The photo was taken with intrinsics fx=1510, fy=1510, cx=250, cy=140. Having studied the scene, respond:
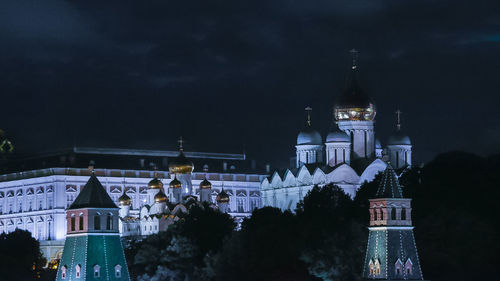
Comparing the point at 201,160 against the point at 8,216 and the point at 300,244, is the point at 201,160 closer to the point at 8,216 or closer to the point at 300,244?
the point at 8,216

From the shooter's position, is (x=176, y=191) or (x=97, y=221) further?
(x=176, y=191)

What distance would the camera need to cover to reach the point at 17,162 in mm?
174625

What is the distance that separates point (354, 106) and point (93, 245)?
69038 mm

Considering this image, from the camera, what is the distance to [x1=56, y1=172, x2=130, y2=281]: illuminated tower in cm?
8275

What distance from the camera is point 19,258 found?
436 ft

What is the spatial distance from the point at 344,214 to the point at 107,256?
31370mm

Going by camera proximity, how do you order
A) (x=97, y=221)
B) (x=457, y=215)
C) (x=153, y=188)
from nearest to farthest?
(x=97, y=221) → (x=457, y=215) → (x=153, y=188)

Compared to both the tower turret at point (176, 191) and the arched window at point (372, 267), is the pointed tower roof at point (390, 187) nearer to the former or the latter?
the arched window at point (372, 267)

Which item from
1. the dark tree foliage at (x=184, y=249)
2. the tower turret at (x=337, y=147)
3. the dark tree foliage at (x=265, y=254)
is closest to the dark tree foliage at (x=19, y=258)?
the dark tree foliage at (x=184, y=249)

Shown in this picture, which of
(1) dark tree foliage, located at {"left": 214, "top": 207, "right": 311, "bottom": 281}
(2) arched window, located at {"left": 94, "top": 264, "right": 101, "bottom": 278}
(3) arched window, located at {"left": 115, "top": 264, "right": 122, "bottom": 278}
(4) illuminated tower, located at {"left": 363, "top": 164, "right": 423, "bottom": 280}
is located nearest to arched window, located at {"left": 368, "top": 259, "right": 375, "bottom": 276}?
(4) illuminated tower, located at {"left": 363, "top": 164, "right": 423, "bottom": 280}

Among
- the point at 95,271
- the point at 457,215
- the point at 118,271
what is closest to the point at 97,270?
the point at 95,271

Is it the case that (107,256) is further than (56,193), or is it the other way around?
(56,193)

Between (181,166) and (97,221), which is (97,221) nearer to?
(97,221)

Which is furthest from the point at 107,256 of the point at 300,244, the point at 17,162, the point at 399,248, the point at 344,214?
the point at 17,162
